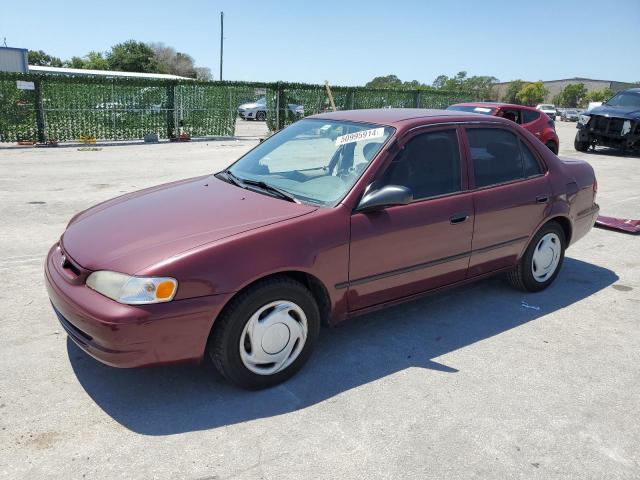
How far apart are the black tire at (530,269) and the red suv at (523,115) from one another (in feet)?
26.2

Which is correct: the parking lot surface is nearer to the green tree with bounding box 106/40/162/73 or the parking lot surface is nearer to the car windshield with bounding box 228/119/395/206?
the car windshield with bounding box 228/119/395/206

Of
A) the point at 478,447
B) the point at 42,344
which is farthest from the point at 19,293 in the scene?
the point at 478,447

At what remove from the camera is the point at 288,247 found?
3.12 m

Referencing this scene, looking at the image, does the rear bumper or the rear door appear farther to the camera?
the rear bumper

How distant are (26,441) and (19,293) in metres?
2.19

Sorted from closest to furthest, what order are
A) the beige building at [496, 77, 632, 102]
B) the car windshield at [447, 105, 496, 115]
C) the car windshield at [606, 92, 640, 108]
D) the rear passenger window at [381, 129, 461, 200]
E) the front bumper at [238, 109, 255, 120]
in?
1. the rear passenger window at [381, 129, 461, 200]
2. the car windshield at [447, 105, 496, 115]
3. the car windshield at [606, 92, 640, 108]
4. the front bumper at [238, 109, 255, 120]
5. the beige building at [496, 77, 632, 102]

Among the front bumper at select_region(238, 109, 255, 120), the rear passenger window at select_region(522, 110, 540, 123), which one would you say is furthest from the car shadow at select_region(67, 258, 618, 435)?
the front bumper at select_region(238, 109, 255, 120)

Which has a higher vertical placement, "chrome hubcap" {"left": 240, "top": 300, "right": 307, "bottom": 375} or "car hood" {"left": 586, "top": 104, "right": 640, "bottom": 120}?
"car hood" {"left": 586, "top": 104, "right": 640, "bottom": 120}

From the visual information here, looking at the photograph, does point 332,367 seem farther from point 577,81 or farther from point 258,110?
point 577,81

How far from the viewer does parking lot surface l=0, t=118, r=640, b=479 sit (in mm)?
2617

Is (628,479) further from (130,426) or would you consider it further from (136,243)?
(136,243)

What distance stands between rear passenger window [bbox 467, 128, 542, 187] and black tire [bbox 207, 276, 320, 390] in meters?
1.83

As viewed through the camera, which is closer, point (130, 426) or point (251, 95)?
point (130, 426)

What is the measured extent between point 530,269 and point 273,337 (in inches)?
106
